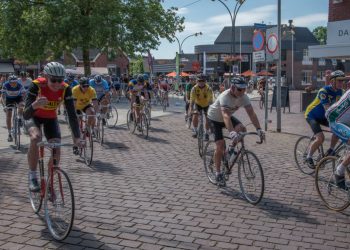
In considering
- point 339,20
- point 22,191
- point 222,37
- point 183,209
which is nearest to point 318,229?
point 183,209

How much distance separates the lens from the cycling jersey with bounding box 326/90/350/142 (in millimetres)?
5277

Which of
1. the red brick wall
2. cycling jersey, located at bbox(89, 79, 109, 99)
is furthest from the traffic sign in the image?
cycling jersey, located at bbox(89, 79, 109, 99)

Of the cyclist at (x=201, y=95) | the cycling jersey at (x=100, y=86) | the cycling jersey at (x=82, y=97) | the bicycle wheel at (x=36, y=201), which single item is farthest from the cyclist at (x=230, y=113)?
the cycling jersey at (x=100, y=86)

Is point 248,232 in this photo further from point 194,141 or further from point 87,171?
point 194,141

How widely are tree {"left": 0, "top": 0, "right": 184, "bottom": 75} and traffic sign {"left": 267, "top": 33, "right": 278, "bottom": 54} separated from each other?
16623 mm

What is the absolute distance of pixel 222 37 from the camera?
10650cm

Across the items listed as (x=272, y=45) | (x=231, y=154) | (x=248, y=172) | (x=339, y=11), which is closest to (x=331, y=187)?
(x=248, y=172)

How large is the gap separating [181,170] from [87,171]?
5.75ft

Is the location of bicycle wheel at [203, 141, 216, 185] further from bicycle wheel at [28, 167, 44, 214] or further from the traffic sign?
the traffic sign

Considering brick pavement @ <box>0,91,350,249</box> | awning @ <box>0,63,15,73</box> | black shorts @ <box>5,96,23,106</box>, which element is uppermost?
awning @ <box>0,63,15,73</box>

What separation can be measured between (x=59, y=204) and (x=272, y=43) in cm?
1078

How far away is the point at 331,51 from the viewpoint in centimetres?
1429

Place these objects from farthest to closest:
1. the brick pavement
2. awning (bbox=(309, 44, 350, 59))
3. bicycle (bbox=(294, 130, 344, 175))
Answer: awning (bbox=(309, 44, 350, 59)) < bicycle (bbox=(294, 130, 344, 175)) < the brick pavement

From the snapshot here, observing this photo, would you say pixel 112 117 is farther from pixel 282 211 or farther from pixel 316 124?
pixel 282 211
